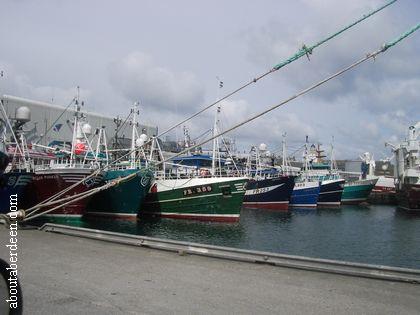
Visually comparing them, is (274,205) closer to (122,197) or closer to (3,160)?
(122,197)

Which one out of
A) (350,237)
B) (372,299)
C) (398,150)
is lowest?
(350,237)

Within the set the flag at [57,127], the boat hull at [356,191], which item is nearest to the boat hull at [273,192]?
the boat hull at [356,191]

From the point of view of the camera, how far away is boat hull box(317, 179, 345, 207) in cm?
5525

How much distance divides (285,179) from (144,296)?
130 feet

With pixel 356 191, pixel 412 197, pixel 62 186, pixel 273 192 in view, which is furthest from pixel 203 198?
pixel 356 191

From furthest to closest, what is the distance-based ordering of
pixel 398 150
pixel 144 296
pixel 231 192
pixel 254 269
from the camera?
pixel 398 150, pixel 231 192, pixel 254 269, pixel 144 296

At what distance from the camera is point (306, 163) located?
6028cm

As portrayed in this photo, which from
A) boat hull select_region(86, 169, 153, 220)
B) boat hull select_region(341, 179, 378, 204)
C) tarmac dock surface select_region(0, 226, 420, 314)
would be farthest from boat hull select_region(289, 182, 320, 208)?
tarmac dock surface select_region(0, 226, 420, 314)

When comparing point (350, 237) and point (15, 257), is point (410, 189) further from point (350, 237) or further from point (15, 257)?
point (15, 257)

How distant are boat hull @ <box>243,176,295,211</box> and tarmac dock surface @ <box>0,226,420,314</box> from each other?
120ft

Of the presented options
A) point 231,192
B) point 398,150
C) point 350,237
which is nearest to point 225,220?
point 231,192

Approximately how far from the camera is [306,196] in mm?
51719

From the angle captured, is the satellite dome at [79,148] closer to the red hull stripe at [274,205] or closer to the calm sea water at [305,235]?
the calm sea water at [305,235]

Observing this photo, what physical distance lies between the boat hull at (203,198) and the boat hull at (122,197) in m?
2.51
